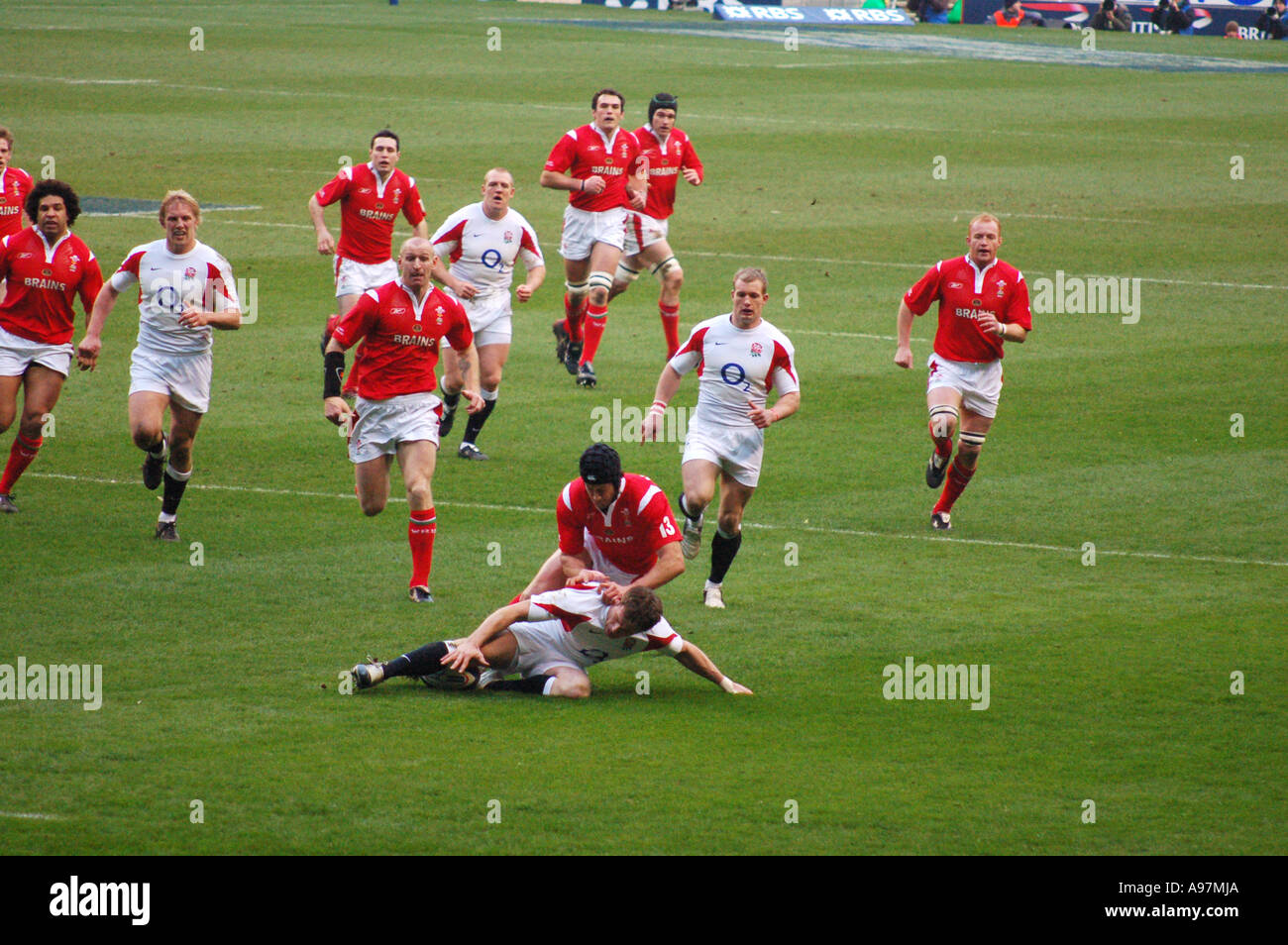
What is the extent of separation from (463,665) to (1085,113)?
36193 millimetres

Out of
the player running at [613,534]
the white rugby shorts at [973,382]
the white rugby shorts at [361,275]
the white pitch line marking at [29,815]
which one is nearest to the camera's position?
the white pitch line marking at [29,815]

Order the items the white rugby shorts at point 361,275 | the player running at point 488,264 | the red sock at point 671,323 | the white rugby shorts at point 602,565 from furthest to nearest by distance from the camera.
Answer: the red sock at point 671,323 → the white rugby shorts at point 361,275 → the player running at point 488,264 → the white rugby shorts at point 602,565

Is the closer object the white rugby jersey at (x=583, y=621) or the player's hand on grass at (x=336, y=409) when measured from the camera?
the white rugby jersey at (x=583, y=621)

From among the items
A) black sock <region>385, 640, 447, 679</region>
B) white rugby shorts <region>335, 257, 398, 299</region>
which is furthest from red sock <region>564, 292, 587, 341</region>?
black sock <region>385, 640, 447, 679</region>

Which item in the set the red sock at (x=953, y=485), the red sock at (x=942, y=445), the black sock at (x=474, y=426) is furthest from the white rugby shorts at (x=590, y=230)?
the red sock at (x=953, y=485)

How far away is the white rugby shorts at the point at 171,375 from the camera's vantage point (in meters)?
13.4

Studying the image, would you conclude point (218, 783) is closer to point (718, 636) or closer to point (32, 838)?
point (32, 838)

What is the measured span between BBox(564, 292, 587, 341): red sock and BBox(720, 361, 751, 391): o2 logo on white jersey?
748 cm

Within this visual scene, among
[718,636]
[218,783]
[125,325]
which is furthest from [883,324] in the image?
[218,783]

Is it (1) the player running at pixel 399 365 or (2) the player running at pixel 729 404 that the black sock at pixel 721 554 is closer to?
(2) the player running at pixel 729 404

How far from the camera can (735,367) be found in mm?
12266

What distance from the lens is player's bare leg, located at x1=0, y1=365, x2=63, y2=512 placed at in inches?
543

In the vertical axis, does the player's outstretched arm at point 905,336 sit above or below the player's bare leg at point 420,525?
above

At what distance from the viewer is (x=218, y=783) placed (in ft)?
28.2
